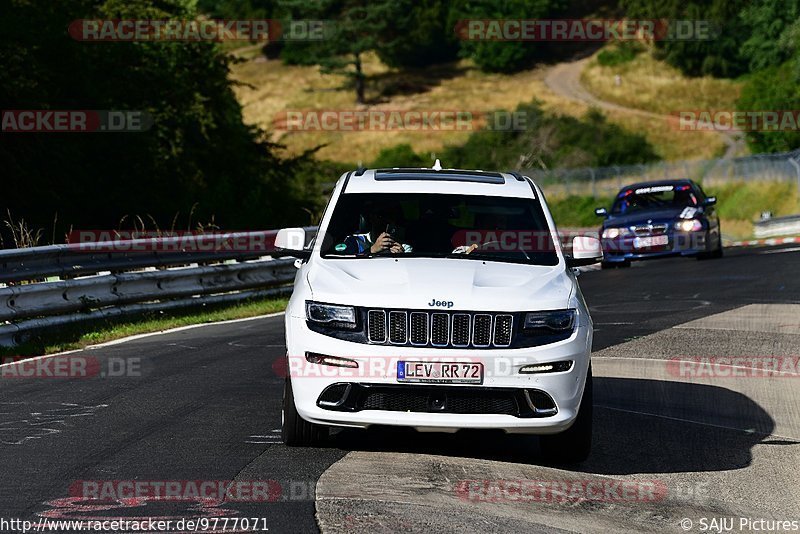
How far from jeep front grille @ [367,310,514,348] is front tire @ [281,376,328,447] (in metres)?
0.74

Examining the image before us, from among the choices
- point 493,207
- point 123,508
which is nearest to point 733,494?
point 493,207

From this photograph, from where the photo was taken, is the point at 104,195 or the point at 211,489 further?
the point at 104,195

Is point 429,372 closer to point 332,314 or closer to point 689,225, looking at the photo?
point 332,314

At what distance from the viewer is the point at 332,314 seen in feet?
26.7

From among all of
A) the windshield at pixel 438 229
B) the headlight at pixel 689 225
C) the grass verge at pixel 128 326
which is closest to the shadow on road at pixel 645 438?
the windshield at pixel 438 229

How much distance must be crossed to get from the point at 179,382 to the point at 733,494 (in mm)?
5313

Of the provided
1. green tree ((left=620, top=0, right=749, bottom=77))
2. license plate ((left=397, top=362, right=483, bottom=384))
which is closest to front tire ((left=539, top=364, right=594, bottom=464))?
license plate ((left=397, top=362, right=483, bottom=384))

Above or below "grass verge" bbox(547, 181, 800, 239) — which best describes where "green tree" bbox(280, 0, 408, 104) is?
below

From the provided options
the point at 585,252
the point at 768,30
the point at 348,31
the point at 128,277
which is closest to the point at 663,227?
the point at 128,277

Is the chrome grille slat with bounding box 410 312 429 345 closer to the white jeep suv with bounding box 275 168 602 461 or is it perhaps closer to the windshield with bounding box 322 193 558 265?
the white jeep suv with bounding box 275 168 602 461

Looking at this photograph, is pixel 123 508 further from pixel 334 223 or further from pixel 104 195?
pixel 104 195

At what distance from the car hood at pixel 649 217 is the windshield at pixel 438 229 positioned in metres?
16.9

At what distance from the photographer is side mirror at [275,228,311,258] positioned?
9391 millimetres

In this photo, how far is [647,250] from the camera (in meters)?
26.4
